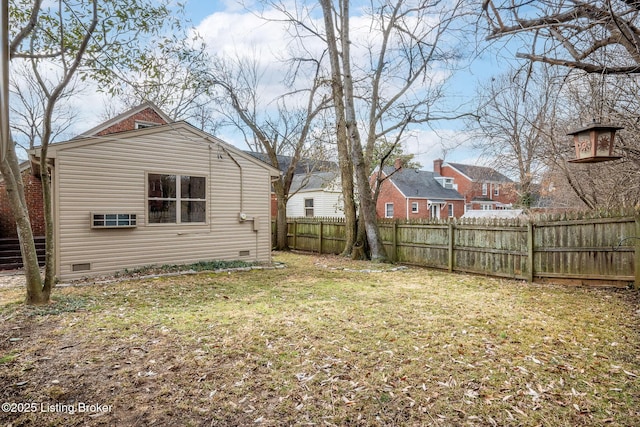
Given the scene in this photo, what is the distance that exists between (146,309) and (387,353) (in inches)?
140

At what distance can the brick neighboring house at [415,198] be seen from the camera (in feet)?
89.1

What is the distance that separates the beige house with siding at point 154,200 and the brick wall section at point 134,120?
604 cm

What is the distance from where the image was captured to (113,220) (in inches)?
314

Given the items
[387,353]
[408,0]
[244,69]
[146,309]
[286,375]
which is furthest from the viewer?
[244,69]

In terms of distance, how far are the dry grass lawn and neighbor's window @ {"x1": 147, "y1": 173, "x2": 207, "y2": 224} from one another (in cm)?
292

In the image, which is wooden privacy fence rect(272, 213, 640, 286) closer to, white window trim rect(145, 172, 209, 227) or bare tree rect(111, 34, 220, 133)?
white window trim rect(145, 172, 209, 227)

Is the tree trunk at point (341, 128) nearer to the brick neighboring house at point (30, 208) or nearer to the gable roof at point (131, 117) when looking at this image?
the gable roof at point (131, 117)

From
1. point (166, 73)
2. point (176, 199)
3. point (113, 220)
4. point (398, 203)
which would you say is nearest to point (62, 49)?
point (166, 73)

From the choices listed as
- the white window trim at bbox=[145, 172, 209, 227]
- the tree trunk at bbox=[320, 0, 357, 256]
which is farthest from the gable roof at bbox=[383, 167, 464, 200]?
the white window trim at bbox=[145, 172, 209, 227]

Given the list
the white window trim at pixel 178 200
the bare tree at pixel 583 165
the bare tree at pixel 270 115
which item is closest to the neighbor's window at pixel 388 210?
the bare tree at pixel 270 115

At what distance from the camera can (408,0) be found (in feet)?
33.9

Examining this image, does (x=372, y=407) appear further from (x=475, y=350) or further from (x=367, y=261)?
(x=367, y=261)

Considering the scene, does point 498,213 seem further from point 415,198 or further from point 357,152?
point 357,152

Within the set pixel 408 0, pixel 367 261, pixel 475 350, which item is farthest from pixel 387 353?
pixel 408 0
